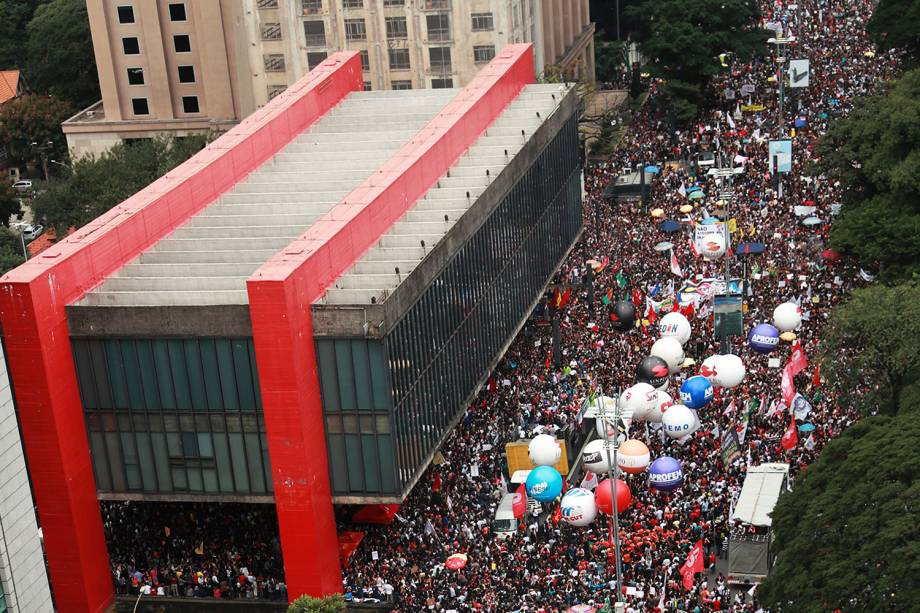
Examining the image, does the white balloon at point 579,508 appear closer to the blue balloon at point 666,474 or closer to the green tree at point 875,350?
the blue balloon at point 666,474

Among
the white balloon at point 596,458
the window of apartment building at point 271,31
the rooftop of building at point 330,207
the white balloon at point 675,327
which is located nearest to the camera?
the rooftop of building at point 330,207

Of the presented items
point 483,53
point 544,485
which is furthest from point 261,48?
point 544,485

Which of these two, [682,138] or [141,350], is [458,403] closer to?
[141,350]

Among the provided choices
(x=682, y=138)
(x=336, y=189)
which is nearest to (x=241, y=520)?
(x=336, y=189)

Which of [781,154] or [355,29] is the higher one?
[355,29]

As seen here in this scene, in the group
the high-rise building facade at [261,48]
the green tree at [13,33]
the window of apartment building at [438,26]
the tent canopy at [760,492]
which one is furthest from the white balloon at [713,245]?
the green tree at [13,33]

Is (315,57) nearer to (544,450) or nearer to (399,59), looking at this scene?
(399,59)
